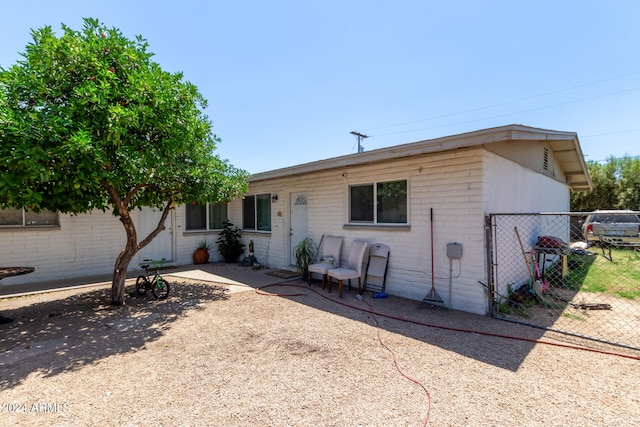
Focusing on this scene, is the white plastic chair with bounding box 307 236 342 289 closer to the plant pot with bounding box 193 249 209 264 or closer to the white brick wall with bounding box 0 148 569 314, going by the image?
the white brick wall with bounding box 0 148 569 314

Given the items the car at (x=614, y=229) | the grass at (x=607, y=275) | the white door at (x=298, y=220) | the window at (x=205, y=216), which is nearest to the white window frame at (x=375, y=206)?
the white door at (x=298, y=220)

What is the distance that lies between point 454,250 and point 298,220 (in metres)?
4.35

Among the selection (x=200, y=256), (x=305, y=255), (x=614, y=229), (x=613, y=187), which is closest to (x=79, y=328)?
(x=305, y=255)

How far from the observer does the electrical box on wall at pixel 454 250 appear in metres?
4.81

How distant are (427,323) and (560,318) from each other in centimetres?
213

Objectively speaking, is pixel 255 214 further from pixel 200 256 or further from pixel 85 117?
pixel 85 117

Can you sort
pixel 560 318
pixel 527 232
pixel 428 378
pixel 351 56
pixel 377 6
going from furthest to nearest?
pixel 351 56 → pixel 377 6 → pixel 527 232 → pixel 560 318 → pixel 428 378

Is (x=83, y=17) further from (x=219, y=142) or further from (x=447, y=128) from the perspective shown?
(x=447, y=128)

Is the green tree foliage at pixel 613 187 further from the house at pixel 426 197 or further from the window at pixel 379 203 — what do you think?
the window at pixel 379 203

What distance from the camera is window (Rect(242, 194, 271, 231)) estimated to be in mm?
9195

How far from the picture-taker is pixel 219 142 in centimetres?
661

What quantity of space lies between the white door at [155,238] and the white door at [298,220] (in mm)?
4110

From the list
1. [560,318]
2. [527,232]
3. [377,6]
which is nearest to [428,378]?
[560,318]

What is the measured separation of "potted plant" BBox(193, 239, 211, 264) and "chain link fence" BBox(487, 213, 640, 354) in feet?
27.1
